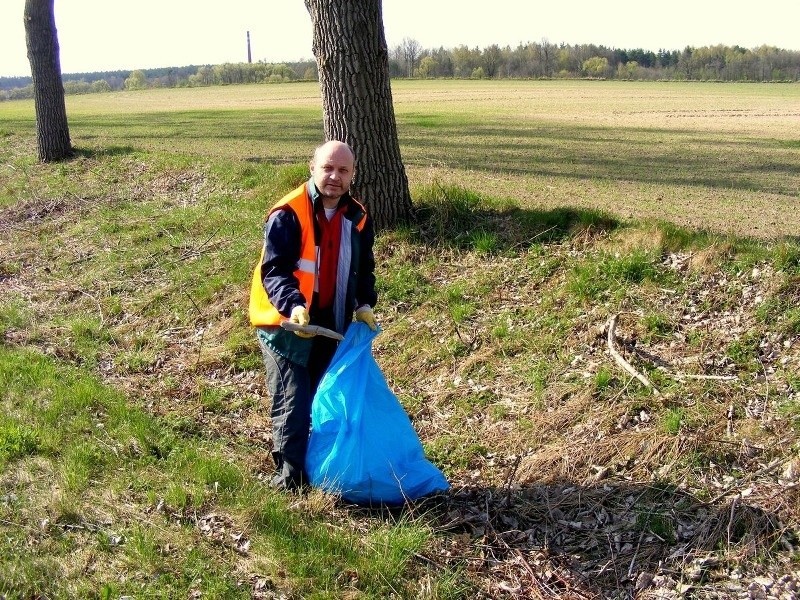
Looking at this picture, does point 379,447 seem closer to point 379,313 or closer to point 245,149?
point 379,313

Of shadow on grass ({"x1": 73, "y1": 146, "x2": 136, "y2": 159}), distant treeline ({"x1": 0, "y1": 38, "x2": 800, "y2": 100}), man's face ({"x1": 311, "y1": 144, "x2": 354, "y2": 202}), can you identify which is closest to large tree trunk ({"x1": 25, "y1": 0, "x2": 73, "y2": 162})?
shadow on grass ({"x1": 73, "y1": 146, "x2": 136, "y2": 159})

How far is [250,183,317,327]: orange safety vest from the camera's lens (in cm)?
412

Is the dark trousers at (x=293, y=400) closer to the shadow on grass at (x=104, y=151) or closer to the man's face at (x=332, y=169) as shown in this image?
the man's face at (x=332, y=169)

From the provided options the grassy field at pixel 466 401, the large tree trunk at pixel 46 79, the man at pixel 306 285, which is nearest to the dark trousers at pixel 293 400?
the man at pixel 306 285

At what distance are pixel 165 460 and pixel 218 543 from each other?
41.5 inches

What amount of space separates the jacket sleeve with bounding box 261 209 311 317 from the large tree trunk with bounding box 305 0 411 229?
348cm

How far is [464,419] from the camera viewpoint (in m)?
5.45

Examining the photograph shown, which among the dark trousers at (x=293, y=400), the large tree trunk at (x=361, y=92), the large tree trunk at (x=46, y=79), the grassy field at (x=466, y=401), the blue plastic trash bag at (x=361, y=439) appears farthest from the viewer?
the large tree trunk at (x=46, y=79)

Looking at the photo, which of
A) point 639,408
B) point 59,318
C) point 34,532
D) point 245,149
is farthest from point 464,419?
point 245,149

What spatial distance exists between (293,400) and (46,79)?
12.5 m

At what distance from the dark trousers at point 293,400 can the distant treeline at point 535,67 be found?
205 ft

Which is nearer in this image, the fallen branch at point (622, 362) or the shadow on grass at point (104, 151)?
the fallen branch at point (622, 362)

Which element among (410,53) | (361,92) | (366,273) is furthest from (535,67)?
(366,273)

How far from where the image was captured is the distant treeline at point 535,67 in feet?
218
